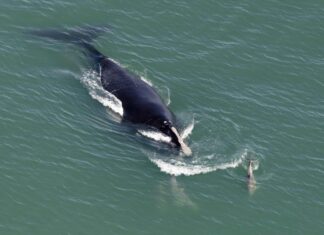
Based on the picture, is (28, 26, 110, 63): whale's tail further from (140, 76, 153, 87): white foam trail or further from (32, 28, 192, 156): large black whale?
(140, 76, 153, 87): white foam trail

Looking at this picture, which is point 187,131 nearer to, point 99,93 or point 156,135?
point 156,135

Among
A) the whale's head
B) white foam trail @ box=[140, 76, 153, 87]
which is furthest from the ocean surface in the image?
the whale's head

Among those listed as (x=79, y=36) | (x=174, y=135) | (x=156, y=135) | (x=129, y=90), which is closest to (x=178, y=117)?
(x=156, y=135)

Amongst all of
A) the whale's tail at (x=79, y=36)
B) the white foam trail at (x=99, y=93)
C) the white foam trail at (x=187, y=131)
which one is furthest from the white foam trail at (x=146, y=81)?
the white foam trail at (x=187, y=131)

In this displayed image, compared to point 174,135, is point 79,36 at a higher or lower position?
higher

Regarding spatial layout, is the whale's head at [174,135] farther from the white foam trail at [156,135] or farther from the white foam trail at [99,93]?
the white foam trail at [99,93]

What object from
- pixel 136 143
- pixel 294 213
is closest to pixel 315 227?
pixel 294 213

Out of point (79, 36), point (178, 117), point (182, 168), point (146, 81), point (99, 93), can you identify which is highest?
point (79, 36)

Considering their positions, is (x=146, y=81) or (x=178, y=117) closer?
(x=178, y=117)

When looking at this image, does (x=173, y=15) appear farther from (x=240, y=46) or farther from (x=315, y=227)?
(x=315, y=227)
